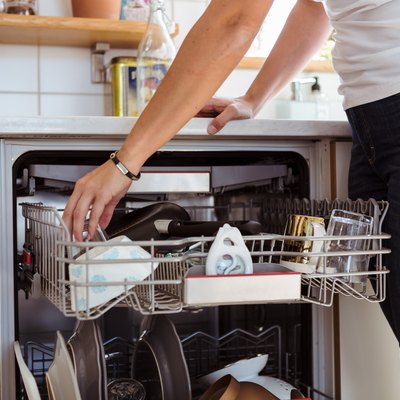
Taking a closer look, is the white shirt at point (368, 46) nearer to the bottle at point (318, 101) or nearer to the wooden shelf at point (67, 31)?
the wooden shelf at point (67, 31)

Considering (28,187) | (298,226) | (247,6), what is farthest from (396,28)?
(28,187)

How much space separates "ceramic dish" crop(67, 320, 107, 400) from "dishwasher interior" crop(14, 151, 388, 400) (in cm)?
10

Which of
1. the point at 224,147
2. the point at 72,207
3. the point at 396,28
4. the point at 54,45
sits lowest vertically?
the point at 72,207

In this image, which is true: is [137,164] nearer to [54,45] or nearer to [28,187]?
[28,187]

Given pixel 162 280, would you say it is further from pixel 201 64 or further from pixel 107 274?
pixel 201 64

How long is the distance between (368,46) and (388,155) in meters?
0.16

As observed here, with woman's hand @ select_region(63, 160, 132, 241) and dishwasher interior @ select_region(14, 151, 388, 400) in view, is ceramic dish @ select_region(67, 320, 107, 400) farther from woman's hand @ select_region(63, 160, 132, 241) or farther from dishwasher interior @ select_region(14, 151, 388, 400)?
woman's hand @ select_region(63, 160, 132, 241)

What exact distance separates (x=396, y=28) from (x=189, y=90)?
0.31m

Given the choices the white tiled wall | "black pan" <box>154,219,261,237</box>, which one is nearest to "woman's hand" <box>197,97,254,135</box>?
"black pan" <box>154,219,261,237</box>

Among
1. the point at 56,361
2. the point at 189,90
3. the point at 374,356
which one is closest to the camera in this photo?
the point at 189,90

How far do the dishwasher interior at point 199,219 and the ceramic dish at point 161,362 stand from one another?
4 centimetres

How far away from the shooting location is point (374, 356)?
1.20 m

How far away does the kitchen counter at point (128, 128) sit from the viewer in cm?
107

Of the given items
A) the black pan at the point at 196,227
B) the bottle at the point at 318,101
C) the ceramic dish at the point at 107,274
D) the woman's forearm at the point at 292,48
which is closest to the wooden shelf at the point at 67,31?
the bottle at the point at 318,101
